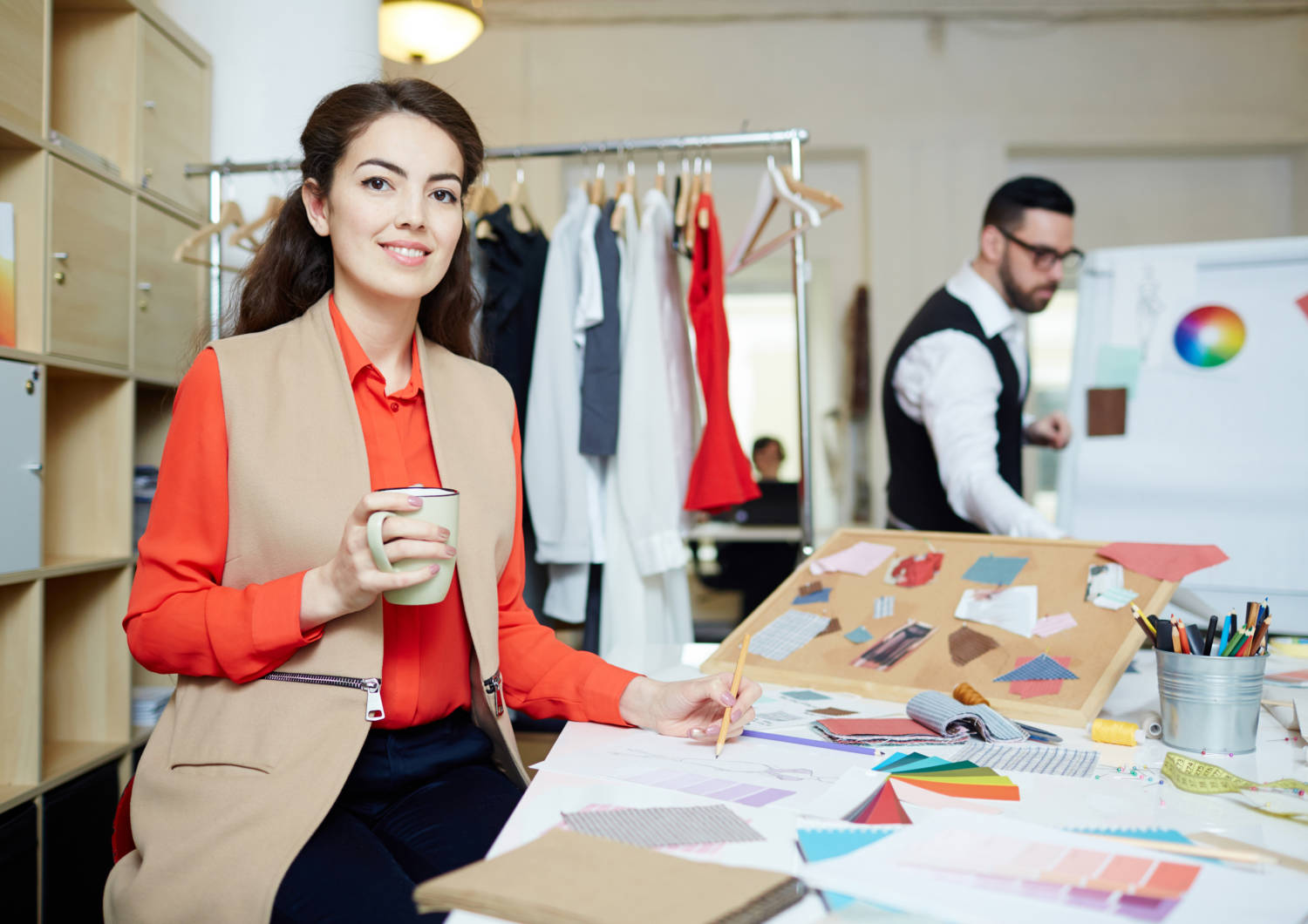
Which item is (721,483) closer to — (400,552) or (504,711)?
(504,711)

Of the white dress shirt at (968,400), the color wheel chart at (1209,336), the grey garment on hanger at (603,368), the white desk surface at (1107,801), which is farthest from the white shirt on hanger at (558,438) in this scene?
the color wheel chart at (1209,336)

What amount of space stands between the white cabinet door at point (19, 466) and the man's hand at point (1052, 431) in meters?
2.21

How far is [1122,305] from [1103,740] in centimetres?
149

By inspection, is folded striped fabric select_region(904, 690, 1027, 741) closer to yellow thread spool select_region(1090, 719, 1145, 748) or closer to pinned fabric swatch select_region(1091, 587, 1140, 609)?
yellow thread spool select_region(1090, 719, 1145, 748)

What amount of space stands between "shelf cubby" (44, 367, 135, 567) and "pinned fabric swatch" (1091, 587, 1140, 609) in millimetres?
2095

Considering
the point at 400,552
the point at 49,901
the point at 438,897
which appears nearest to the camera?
the point at 438,897

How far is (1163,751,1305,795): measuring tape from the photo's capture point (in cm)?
96

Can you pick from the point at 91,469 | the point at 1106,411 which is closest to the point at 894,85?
the point at 1106,411

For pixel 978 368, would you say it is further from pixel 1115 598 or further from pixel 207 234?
pixel 207 234

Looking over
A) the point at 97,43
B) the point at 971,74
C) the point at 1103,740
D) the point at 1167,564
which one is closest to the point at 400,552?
the point at 1103,740

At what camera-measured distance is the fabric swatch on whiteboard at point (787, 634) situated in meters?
1.50

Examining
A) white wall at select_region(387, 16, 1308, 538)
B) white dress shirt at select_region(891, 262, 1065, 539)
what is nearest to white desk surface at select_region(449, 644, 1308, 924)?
white dress shirt at select_region(891, 262, 1065, 539)

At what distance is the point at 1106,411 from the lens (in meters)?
2.31

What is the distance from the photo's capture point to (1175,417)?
225cm
